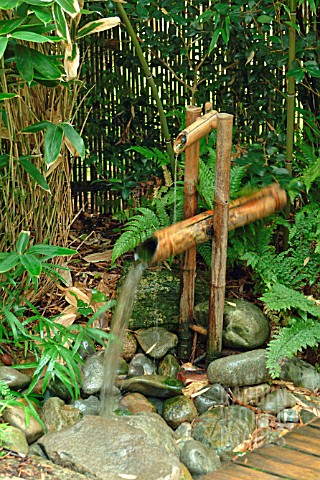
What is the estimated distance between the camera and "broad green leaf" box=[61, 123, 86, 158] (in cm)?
386

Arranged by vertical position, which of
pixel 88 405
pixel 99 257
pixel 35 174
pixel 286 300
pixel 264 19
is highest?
pixel 264 19

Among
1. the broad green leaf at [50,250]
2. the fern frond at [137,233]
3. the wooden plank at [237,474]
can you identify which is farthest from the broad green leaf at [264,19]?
the wooden plank at [237,474]

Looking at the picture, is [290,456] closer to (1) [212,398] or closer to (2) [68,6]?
(1) [212,398]

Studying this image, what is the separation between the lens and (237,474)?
142 inches

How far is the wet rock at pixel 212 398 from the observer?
436cm

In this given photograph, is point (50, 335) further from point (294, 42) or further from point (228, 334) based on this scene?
point (294, 42)

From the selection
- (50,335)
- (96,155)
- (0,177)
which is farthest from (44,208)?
(96,155)

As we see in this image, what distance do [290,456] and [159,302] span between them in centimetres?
134

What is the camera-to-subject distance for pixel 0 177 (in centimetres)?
420

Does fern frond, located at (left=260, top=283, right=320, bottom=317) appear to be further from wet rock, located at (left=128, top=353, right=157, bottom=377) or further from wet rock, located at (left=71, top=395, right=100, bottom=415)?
wet rock, located at (left=71, top=395, right=100, bottom=415)

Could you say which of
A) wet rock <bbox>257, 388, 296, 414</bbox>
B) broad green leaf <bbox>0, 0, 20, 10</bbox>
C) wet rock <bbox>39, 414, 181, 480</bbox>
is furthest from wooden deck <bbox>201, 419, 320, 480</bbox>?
broad green leaf <bbox>0, 0, 20, 10</bbox>

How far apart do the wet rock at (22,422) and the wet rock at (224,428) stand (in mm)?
815

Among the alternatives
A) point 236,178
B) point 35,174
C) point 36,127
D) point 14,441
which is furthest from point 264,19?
point 14,441

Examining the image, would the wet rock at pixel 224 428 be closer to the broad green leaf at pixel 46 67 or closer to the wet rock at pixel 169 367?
the wet rock at pixel 169 367
